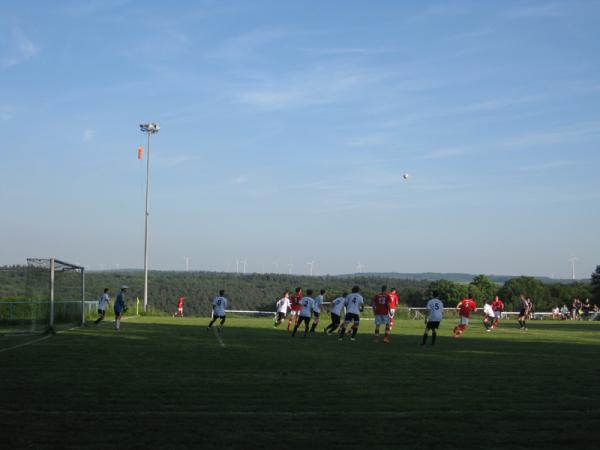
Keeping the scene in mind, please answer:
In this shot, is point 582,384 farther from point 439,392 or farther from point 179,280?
point 179,280

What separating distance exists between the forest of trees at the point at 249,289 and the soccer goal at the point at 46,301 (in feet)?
0.33

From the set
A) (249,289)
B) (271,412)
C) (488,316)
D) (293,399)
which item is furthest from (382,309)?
(249,289)

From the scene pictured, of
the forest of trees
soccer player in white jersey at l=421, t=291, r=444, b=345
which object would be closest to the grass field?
soccer player in white jersey at l=421, t=291, r=444, b=345

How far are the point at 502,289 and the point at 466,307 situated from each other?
260 feet

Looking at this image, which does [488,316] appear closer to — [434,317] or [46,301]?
[434,317]

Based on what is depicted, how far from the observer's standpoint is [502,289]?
10719 cm

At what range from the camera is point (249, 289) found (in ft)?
497

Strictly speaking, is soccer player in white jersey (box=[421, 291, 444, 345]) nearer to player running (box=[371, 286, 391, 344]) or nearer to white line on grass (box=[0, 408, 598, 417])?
player running (box=[371, 286, 391, 344])

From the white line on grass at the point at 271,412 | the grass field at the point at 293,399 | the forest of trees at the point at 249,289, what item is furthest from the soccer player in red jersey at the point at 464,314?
the white line on grass at the point at 271,412

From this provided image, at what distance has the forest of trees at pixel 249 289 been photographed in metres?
37.2

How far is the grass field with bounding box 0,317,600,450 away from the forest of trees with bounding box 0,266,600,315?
54.7 feet

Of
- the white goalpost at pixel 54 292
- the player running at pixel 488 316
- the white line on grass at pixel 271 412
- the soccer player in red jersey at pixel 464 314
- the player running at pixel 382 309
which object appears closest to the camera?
the white line on grass at pixel 271 412

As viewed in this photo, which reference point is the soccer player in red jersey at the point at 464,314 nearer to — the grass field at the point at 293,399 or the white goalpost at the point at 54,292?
the grass field at the point at 293,399

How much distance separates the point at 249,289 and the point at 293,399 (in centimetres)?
14070
